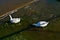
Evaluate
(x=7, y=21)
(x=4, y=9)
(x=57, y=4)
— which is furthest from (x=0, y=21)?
(x=57, y=4)

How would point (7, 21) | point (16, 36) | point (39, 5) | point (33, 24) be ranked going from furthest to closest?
point (39, 5), point (7, 21), point (33, 24), point (16, 36)

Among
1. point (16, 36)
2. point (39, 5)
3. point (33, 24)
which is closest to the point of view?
point (16, 36)

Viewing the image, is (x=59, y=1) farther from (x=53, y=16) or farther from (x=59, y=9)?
(x=53, y=16)

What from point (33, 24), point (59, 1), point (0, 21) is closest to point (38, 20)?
point (33, 24)

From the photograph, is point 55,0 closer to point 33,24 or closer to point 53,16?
point 53,16

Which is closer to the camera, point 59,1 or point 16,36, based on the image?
point 16,36

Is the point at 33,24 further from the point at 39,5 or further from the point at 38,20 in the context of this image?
the point at 39,5

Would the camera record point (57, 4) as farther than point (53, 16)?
Yes

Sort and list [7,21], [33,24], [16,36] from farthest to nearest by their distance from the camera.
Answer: [7,21] < [33,24] < [16,36]

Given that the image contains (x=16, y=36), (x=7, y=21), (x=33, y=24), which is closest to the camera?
(x=16, y=36)
